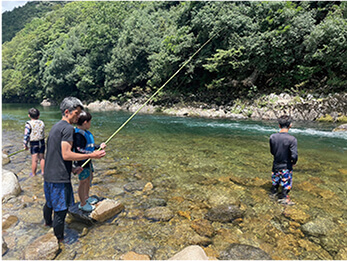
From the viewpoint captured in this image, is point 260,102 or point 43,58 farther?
point 43,58

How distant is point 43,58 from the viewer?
5603 centimetres

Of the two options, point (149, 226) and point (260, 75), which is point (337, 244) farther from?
point (260, 75)

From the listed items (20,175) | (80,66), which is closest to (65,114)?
(20,175)

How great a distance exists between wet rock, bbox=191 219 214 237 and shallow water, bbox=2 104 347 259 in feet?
0.29

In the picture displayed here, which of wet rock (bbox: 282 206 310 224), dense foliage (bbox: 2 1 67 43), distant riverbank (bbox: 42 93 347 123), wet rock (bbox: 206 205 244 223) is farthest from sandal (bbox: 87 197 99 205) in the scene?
dense foliage (bbox: 2 1 67 43)

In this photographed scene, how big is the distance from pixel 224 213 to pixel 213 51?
23979 mm

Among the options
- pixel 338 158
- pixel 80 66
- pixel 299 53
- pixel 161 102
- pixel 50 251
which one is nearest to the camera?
pixel 50 251

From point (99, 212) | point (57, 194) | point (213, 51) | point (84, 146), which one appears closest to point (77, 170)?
point (84, 146)

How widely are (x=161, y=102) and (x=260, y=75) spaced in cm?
1405

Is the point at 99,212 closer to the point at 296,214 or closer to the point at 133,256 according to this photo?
the point at 133,256

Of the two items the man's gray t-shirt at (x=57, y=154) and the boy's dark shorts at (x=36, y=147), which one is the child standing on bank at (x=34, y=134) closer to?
the boy's dark shorts at (x=36, y=147)

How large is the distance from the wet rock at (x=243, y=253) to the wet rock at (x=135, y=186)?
2.91 metres

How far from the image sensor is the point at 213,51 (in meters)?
25.3

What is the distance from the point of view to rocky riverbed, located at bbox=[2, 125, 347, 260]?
3.43m
